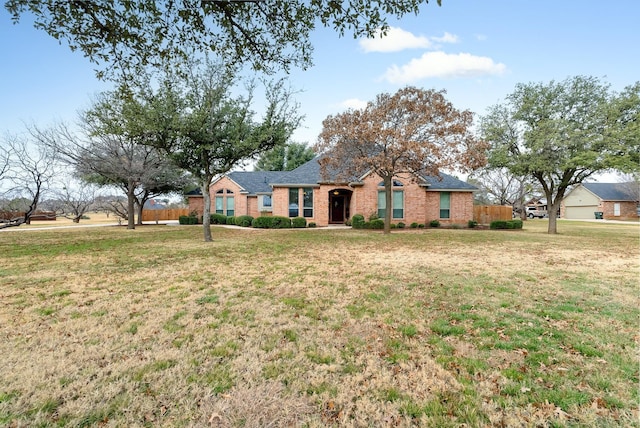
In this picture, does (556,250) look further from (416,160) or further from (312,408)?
(312,408)

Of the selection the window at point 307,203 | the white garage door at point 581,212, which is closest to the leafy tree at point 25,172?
the window at point 307,203

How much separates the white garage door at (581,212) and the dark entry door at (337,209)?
3897cm

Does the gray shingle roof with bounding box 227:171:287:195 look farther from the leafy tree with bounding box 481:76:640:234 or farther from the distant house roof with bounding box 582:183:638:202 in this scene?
the distant house roof with bounding box 582:183:638:202

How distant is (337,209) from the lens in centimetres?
2456

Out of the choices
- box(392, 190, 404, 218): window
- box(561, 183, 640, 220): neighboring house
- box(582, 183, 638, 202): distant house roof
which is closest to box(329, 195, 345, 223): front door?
box(392, 190, 404, 218): window

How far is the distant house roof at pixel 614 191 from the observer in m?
37.3

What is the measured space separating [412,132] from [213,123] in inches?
359

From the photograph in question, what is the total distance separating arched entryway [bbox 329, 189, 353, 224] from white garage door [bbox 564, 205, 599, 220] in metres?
38.7

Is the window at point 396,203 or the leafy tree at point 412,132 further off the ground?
the leafy tree at point 412,132

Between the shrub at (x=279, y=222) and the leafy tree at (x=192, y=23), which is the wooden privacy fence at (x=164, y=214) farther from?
the leafy tree at (x=192, y=23)

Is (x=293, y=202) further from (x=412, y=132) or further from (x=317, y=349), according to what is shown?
(x=317, y=349)

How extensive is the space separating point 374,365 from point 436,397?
629 millimetres

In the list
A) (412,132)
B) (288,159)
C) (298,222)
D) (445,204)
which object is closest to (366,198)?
(298,222)

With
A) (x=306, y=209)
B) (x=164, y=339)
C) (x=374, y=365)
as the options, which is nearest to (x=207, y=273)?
(x=164, y=339)
